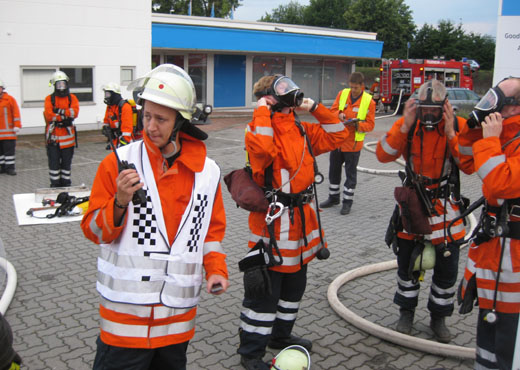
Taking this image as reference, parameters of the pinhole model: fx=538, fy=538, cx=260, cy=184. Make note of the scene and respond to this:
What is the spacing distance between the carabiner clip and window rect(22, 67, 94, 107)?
48.6 ft

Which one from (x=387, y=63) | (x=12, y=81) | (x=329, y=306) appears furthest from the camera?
(x=387, y=63)

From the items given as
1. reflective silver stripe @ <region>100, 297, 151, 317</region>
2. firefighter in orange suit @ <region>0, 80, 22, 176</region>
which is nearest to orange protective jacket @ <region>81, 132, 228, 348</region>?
reflective silver stripe @ <region>100, 297, 151, 317</region>

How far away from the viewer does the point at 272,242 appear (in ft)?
13.3

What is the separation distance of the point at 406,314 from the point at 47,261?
4271mm

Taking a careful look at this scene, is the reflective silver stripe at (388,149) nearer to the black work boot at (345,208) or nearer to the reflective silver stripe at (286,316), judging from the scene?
the reflective silver stripe at (286,316)

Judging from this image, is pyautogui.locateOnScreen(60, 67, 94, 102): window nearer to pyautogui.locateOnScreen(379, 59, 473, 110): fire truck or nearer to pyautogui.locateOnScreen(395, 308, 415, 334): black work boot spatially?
pyautogui.locateOnScreen(395, 308, 415, 334): black work boot

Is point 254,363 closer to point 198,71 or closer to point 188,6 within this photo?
point 198,71

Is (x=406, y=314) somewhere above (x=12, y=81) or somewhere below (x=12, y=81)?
below

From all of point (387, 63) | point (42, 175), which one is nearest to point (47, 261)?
point (42, 175)

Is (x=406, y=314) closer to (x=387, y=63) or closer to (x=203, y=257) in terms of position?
(x=203, y=257)

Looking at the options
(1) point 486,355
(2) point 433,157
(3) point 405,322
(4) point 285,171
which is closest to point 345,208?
(3) point 405,322

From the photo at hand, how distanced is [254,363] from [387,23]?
6429 centimetres

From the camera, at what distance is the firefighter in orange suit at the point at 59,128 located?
9945mm

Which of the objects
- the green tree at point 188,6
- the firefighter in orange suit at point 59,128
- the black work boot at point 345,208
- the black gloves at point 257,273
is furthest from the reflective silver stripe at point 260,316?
the green tree at point 188,6
